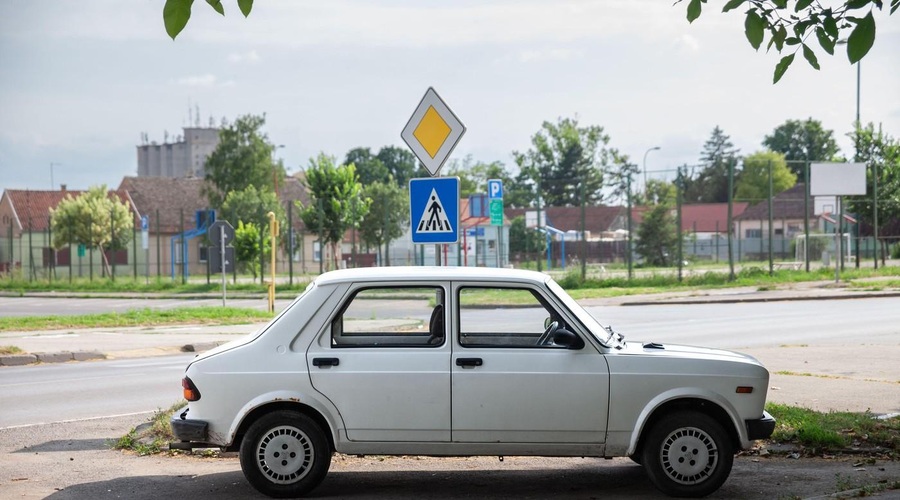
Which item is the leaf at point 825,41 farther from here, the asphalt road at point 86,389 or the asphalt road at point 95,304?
the asphalt road at point 95,304

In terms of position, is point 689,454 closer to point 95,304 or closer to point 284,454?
point 284,454

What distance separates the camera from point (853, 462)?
8453 millimetres

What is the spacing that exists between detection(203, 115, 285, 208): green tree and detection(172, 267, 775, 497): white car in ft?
232

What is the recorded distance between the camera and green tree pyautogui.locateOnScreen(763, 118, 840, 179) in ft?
415

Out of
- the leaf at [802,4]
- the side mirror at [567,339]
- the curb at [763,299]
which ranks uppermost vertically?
the leaf at [802,4]

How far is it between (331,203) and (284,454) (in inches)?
1626

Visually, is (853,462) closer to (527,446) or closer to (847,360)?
(527,446)

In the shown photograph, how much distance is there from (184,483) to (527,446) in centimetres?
261

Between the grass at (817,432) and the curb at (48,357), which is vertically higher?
the grass at (817,432)

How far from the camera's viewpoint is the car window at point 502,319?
740cm

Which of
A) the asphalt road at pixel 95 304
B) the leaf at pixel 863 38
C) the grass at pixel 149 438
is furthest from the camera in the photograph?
the asphalt road at pixel 95 304

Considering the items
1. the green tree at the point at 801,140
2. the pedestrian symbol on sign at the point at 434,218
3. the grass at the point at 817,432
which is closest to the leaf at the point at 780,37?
the grass at the point at 817,432

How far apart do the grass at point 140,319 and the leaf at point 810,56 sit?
64.3ft

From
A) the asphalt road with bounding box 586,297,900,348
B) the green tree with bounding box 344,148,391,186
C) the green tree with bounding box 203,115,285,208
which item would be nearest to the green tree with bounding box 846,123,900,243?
the asphalt road with bounding box 586,297,900,348
